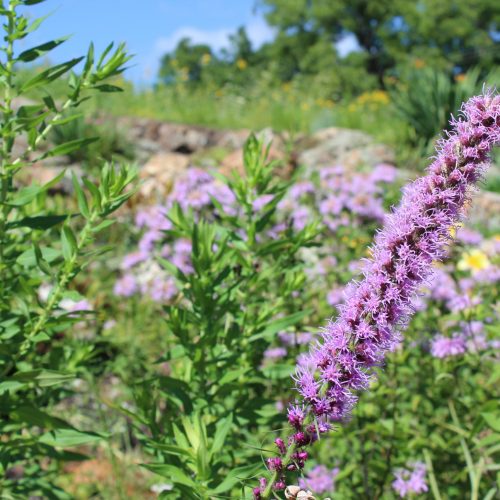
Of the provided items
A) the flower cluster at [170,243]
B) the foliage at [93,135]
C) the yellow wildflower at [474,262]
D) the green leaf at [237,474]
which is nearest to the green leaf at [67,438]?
the green leaf at [237,474]

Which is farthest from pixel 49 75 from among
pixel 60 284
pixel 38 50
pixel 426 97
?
pixel 426 97

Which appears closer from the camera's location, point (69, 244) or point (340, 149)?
point (69, 244)

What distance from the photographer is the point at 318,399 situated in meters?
1.26

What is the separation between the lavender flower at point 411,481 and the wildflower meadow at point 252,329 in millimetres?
11

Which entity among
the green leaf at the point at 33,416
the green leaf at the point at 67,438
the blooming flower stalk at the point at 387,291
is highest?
the blooming flower stalk at the point at 387,291

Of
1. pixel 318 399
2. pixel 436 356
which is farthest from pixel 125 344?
pixel 318 399

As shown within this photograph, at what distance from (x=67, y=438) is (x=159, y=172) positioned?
24.1 ft

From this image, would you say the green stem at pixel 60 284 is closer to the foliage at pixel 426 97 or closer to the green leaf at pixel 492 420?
the green leaf at pixel 492 420

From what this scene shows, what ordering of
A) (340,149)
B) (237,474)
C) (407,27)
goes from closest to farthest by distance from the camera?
1. (237,474)
2. (340,149)
3. (407,27)

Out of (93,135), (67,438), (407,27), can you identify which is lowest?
(67,438)

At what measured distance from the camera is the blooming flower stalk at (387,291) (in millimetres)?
1252

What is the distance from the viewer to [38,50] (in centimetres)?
182

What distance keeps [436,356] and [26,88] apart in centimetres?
215

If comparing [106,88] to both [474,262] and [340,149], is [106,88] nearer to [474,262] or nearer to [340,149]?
[474,262]
